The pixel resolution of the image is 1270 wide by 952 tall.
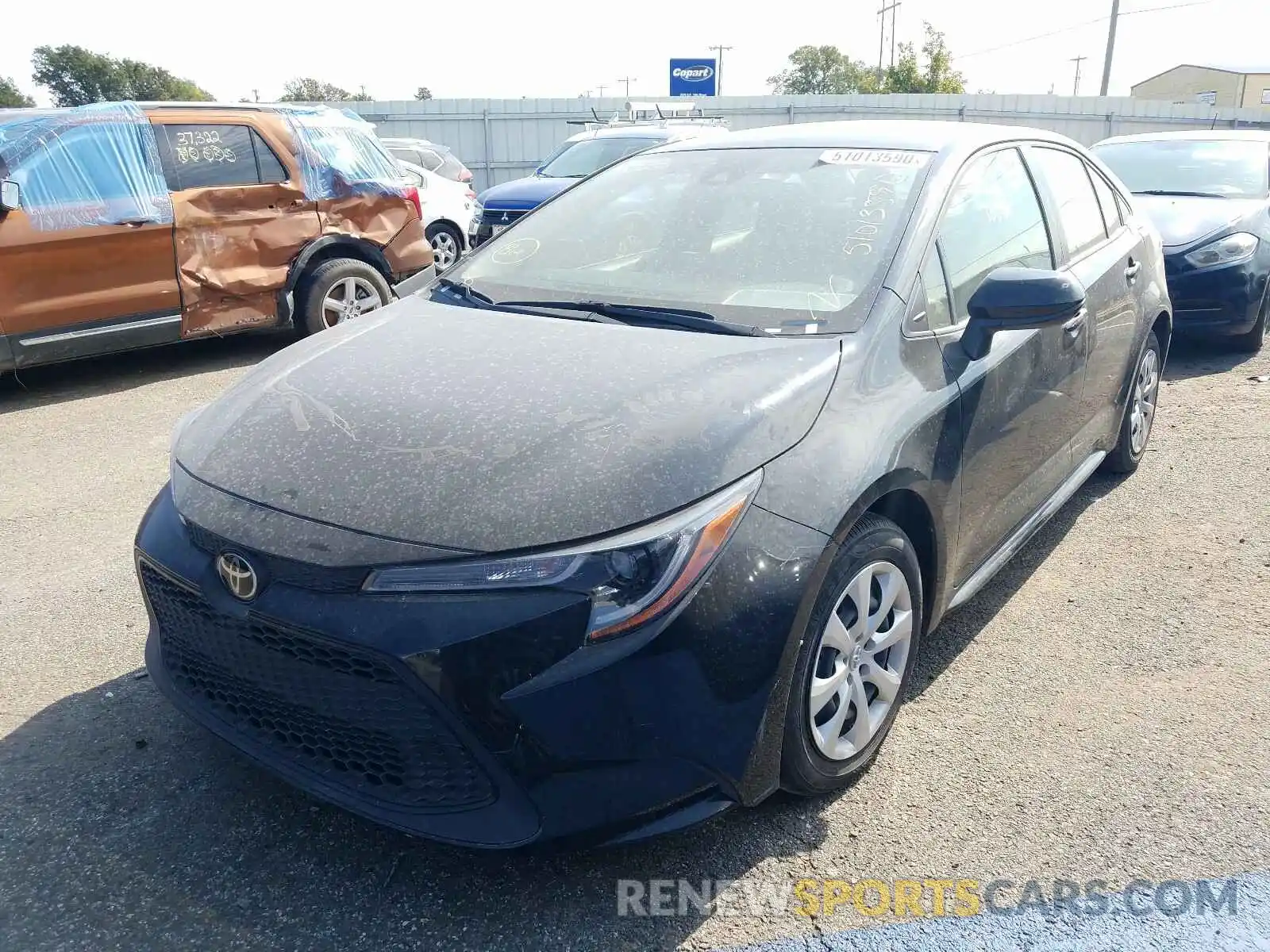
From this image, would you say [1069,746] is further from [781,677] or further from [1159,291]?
[1159,291]

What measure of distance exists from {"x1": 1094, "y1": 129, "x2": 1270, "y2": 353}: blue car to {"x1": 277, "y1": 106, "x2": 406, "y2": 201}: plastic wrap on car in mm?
5518

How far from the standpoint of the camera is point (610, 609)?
6.21 ft

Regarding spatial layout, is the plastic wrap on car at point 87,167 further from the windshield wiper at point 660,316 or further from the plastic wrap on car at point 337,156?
the windshield wiper at point 660,316

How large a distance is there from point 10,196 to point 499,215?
230 inches

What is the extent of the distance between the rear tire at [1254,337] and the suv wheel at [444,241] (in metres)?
7.48

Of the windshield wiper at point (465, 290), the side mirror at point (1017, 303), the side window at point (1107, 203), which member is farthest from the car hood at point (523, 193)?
the side mirror at point (1017, 303)

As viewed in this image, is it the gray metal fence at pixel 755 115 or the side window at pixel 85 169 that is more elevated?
the gray metal fence at pixel 755 115

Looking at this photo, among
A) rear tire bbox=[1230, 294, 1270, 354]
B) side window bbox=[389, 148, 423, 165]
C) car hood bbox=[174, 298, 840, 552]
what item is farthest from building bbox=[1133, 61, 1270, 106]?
car hood bbox=[174, 298, 840, 552]

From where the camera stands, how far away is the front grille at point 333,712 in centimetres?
195

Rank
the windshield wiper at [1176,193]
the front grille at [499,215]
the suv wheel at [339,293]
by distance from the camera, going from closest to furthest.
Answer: the suv wheel at [339,293]
the windshield wiper at [1176,193]
the front grille at [499,215]

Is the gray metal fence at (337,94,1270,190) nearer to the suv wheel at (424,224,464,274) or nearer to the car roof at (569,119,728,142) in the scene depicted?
→ the car roof at (569,119,728,142)

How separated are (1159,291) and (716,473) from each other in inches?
136

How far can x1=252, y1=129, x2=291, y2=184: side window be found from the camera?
7078 millimetres

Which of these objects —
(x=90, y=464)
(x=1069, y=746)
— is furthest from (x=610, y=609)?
(x=90, y=464)
